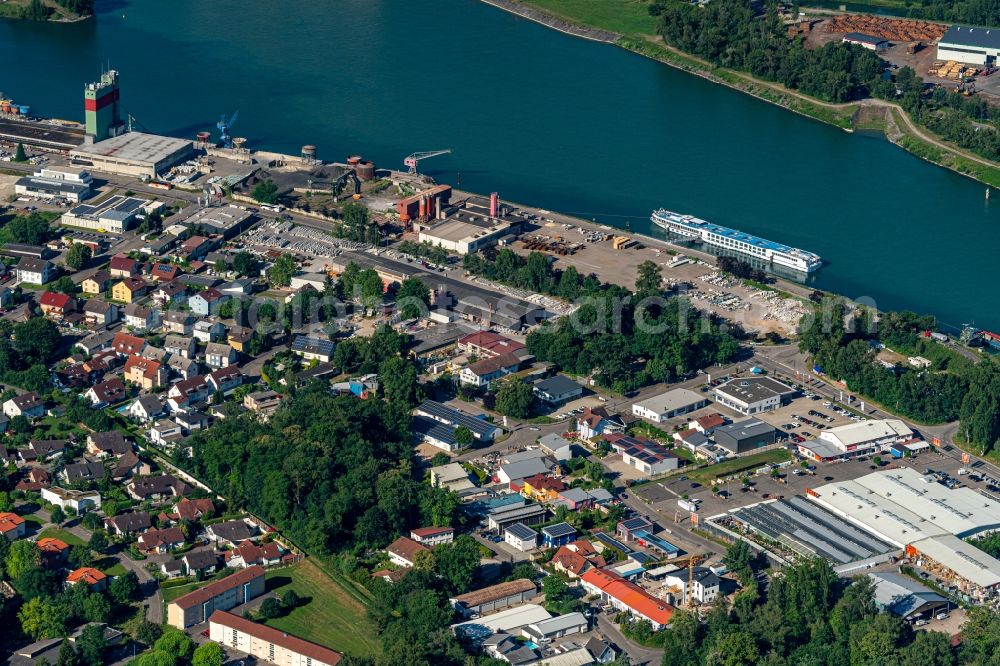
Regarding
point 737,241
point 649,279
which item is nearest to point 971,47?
point 737,241

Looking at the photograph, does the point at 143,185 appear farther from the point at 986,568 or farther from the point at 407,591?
the point at 986,568

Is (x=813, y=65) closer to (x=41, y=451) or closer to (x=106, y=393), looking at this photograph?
(x=106, y=393)

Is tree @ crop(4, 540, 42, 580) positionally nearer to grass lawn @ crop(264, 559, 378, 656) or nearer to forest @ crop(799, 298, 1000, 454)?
grass lawn @ crop(264, 559, 378, 656)

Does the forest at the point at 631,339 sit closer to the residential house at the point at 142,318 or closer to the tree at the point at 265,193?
the residential house at the point at 142,318

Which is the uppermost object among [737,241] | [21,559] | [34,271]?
[737,241]

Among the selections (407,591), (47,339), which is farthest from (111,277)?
(407,591)
